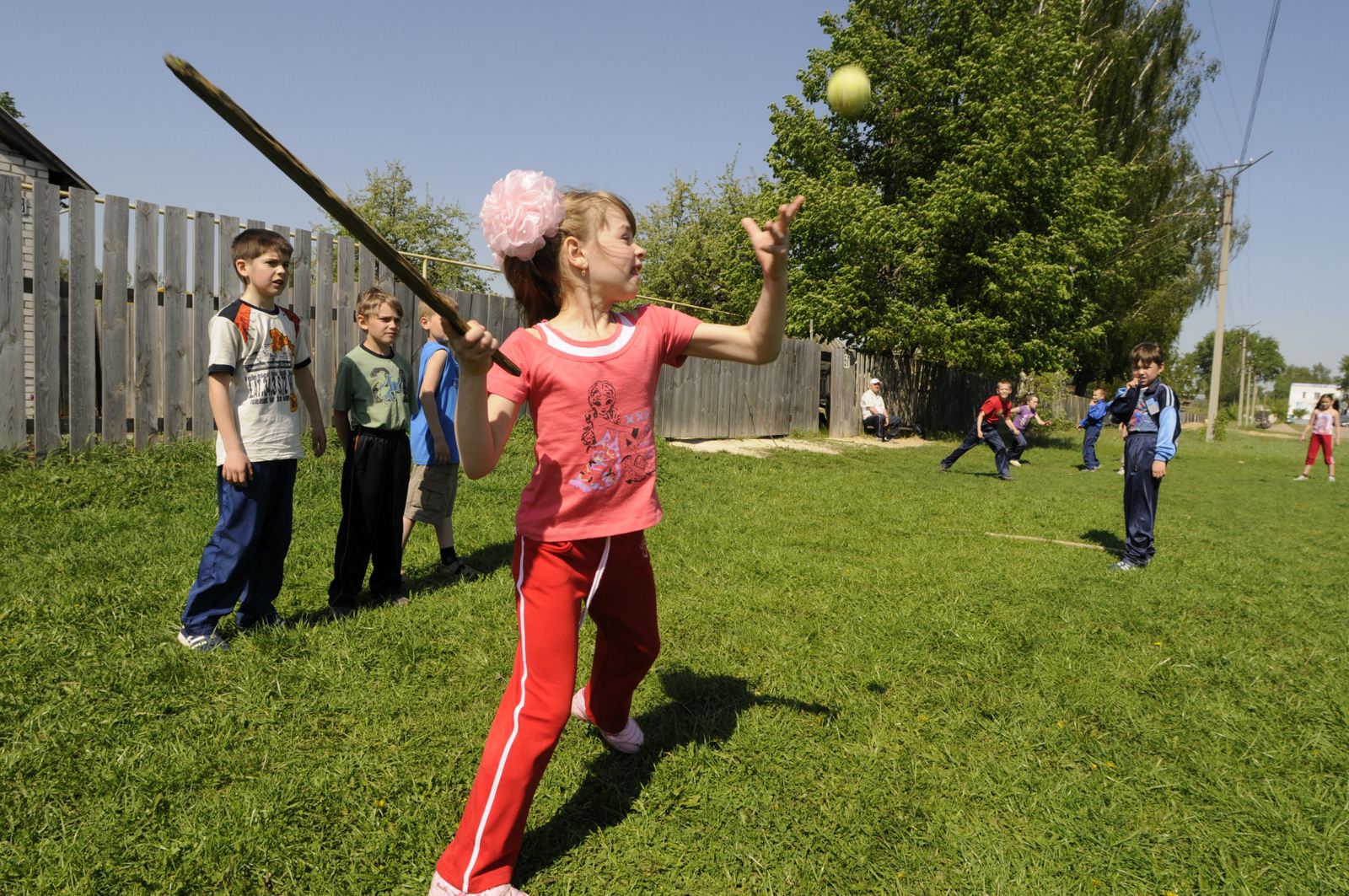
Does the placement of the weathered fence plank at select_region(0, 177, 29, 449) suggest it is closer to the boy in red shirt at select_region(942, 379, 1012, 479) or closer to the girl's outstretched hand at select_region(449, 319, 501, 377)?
the girl's outstretched hand at select_region(449, 319, 501, 377)

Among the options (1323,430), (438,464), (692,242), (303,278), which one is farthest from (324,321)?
(692,242)

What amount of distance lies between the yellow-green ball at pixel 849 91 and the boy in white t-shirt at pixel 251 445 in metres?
2.88

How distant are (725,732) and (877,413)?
58.9 feet

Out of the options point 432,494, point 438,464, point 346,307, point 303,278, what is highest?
point 303,278

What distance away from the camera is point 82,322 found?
719 centimetres

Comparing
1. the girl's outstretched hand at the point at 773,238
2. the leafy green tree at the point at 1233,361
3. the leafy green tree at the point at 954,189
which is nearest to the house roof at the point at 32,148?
the girl's outstretched hand at the point at 773,238

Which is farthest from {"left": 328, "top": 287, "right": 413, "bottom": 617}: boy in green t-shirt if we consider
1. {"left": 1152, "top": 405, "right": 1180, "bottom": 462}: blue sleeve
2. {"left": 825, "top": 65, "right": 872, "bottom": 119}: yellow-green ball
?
{"left": 1152, "top": 405, "right": 1180, "bottom": 462}: blue sleeve

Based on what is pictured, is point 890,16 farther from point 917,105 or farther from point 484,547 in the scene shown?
point 484,547

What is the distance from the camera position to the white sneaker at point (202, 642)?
388 centimetres

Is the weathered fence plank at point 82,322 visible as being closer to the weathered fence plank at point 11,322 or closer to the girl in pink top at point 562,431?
the weathered fence plank at point 11,322

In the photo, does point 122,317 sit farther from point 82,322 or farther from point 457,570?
point 457,570

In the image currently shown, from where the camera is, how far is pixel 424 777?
2.94m

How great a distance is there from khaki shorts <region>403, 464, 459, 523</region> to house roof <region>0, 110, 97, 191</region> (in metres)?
12.1

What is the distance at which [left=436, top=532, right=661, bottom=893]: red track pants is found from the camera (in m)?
2.28
